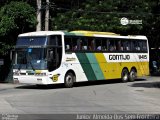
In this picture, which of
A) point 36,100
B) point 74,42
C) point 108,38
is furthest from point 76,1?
point 36,100

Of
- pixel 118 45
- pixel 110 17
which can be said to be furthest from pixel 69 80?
pixel 110 17

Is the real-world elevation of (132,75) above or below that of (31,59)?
below

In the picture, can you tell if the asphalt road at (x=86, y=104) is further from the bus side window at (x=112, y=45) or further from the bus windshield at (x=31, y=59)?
the bus side window at (x=112, y=45)

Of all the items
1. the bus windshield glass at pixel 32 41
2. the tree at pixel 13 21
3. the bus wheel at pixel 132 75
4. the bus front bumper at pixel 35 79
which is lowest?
the bus wheel at pixel 132 75

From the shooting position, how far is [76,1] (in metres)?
44.2

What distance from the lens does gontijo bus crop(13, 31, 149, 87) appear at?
25.8 meters

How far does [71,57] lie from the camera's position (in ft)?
89.5

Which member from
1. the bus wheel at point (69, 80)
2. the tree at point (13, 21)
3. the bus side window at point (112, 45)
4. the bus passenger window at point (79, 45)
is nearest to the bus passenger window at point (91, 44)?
the bus passenger window at point (79, 45)

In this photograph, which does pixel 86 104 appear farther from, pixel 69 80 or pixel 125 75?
pixel 125 75

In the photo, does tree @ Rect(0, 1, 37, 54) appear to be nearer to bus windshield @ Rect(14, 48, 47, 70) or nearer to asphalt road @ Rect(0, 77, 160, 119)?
bus windshield @ Rect(14, 48, 47, 70)

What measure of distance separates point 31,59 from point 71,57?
2476 millimetres

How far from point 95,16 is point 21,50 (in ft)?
50.7

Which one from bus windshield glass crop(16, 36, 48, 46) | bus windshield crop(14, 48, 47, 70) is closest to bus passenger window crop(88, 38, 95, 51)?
bus windshield glass crop(16, 36, 48, 46)

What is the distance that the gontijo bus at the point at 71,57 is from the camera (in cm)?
2584
